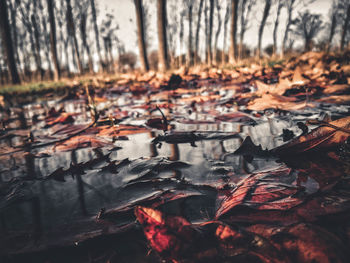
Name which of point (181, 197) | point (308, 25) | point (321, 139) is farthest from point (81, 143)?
point (308, 25)

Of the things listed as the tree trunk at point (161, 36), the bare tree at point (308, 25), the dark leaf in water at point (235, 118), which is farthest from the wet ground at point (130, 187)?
the bare tree at point (308, 25)

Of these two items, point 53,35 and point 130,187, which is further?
point 53,35

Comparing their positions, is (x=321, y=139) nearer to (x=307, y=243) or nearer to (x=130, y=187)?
(x=307, y=243)

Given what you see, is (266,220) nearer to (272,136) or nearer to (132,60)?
(272,136)

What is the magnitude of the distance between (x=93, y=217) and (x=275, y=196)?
1.19ft

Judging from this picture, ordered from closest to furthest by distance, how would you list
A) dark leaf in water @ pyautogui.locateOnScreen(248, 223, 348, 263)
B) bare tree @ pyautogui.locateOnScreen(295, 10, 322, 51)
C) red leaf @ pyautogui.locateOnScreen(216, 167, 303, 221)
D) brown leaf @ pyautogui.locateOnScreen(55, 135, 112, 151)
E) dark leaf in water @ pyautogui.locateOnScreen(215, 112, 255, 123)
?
1. dark leaf in water @ pyautogui.locateOnScreen(248, 223, 348, 263)
2. red leaf @ pyautogui.locateOnScreen(216, 167, 303, 221)
3. brown leaf @ pyautogui.locateOnScreen(55, 135, 112, 151)
4. dark leaf in water @ pyautogui.locateOnScreen(215, 112, 255, 123)
5. bare tree @ pyautogui.locateOnScreen(295, 10, 322, 51)

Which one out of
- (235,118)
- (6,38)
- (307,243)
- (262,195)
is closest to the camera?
(307,243)

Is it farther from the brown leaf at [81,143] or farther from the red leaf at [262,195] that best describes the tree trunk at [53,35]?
the red leaf at [262,195]

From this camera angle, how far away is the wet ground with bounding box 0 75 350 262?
36 cm

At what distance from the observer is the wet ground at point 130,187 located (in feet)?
1.19

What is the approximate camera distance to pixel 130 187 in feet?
1.77

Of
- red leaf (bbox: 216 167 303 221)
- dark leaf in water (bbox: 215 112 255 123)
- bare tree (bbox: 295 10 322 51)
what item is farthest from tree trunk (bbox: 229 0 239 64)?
bare tree (bbox: 295 10 322 51)

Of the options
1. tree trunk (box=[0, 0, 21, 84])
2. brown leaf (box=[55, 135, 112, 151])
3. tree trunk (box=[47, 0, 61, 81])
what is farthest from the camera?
tree trunk (box=[47, 0, 61, 81])

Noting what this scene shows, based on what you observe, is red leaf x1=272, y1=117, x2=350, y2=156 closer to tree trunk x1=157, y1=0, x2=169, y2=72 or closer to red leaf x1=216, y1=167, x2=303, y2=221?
red leaf x1=216, y1=167, x2=303, y2=221
